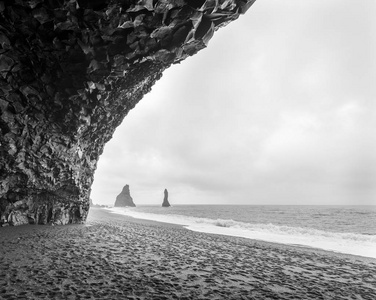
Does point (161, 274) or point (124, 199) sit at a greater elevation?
point (161, 274)

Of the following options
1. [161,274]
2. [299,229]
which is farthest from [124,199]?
[161,274]

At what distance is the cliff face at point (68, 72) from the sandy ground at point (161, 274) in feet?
19.8

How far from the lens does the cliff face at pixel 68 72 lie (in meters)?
11.2

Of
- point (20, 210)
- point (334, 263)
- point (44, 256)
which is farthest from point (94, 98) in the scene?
point (334, 263)

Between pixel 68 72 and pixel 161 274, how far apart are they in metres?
13.2

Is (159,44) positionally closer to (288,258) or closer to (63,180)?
(63,180)

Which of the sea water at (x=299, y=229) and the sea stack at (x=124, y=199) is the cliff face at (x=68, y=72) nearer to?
the sea water at (x=299, y=229)

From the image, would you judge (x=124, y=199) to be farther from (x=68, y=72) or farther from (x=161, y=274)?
(x=161, y=274)

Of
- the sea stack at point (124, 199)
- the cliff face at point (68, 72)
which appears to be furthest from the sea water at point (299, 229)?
the sea stack at point (124, 199)

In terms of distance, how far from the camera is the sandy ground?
5996mm

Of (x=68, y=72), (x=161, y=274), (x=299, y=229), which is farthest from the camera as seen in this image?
(x=299, y=229)

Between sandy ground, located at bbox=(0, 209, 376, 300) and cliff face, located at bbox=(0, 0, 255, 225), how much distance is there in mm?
6036

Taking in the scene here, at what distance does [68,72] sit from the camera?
560 inches

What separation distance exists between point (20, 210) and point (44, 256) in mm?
10562
